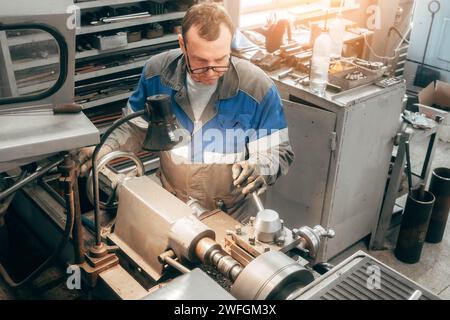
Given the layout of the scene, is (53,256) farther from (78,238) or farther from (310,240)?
(310,240)

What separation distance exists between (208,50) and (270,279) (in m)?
1.00

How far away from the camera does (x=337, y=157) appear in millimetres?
2365

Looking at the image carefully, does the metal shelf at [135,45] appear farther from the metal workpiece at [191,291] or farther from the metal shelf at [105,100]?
the metal workpiece at [191,291]

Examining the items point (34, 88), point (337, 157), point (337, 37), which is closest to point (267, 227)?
point (34, 88)

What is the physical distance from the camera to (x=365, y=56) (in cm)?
437

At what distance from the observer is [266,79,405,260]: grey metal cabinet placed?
2.34 meters

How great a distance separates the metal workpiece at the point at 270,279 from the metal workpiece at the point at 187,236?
149 millimetres

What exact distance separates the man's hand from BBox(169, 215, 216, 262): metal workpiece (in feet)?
1.43

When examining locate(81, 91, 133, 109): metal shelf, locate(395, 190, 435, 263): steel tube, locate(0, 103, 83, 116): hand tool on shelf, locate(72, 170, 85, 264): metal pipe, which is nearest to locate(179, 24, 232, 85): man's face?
locate(0, 103, 83, 116): hand tool on shelf

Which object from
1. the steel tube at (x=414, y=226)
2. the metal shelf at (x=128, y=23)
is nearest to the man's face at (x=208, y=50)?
the metal shelf at (x=128, y=23)

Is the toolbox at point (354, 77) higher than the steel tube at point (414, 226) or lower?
higher

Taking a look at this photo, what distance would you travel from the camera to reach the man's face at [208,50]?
1.68 m
